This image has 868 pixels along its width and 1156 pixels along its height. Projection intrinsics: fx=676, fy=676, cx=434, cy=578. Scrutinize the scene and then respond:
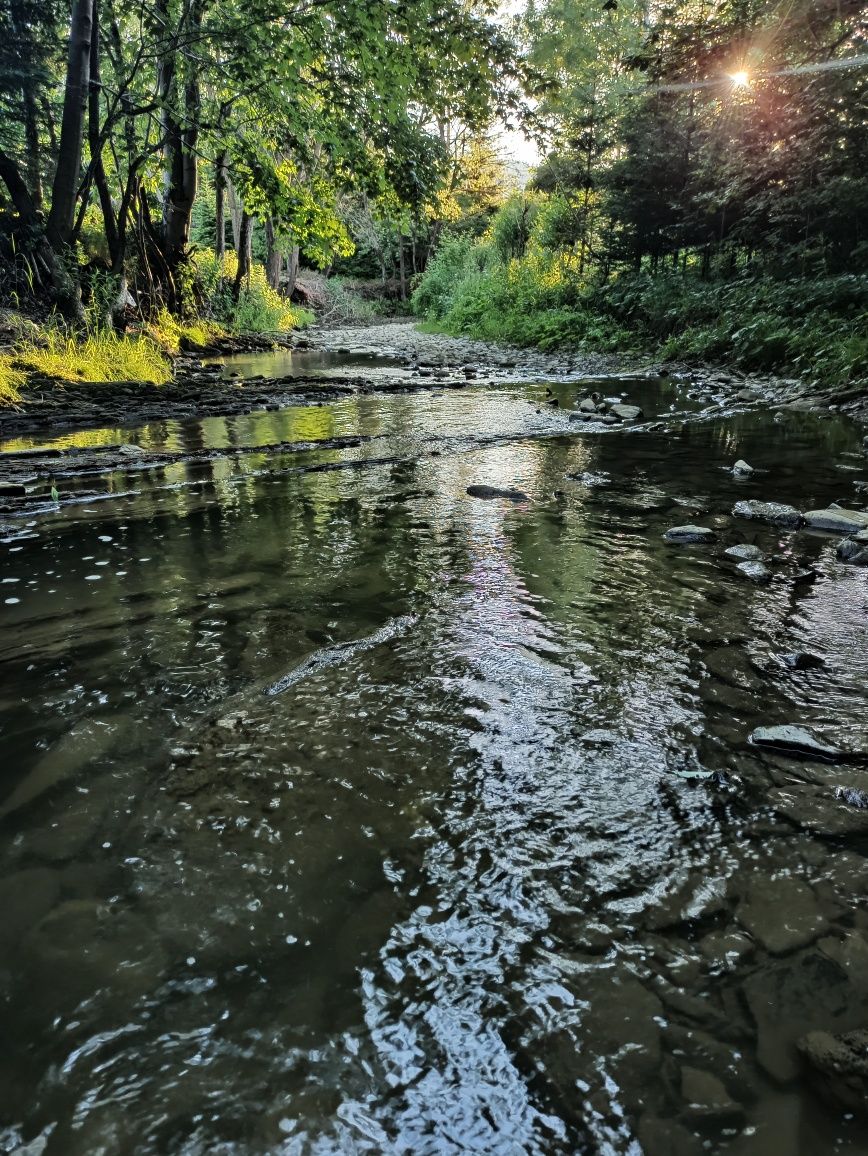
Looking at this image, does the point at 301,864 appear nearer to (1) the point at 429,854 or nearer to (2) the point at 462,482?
(1) the point at 429,854

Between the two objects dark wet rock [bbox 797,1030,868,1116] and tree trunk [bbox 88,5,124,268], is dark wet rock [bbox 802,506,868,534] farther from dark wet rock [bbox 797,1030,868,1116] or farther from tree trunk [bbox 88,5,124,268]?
tree trunk [bbox 88,5,124,268]

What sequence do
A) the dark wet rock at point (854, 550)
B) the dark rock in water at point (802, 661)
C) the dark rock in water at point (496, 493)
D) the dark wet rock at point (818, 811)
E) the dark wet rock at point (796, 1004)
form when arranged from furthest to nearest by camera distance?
the dark rock in water at point (496, 493), the dark wet rock at point (854, 550), the dark rock in water at point (802, 661), the dark wet rock at point (818, 811), the dark wet rock at point (796, 1004)

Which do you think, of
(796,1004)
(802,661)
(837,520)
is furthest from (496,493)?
(796,1004)

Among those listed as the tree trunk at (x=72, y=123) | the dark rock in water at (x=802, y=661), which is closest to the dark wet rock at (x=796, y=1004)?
the dark rock in water at (x=802, y=661)

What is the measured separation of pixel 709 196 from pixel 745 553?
1249cm

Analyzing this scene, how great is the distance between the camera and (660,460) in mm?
5727

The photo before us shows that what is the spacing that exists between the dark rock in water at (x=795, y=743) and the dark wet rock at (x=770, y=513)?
7.55 ft

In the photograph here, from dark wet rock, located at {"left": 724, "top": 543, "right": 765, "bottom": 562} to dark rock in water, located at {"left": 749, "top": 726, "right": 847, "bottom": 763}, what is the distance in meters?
1.56

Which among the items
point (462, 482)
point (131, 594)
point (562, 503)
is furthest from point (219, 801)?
point (462, 482)

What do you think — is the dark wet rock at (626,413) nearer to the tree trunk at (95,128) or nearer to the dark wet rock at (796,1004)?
the dark wet rock at (796,1004)

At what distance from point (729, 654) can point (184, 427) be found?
263 inches

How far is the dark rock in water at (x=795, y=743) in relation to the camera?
70.6 inches

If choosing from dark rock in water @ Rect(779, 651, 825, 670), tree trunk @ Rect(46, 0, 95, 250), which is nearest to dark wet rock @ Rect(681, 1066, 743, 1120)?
dark rock in water @ Rect(779, 651, 825, 670)

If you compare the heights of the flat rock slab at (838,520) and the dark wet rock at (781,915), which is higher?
the flat rock slab at (838,520)
